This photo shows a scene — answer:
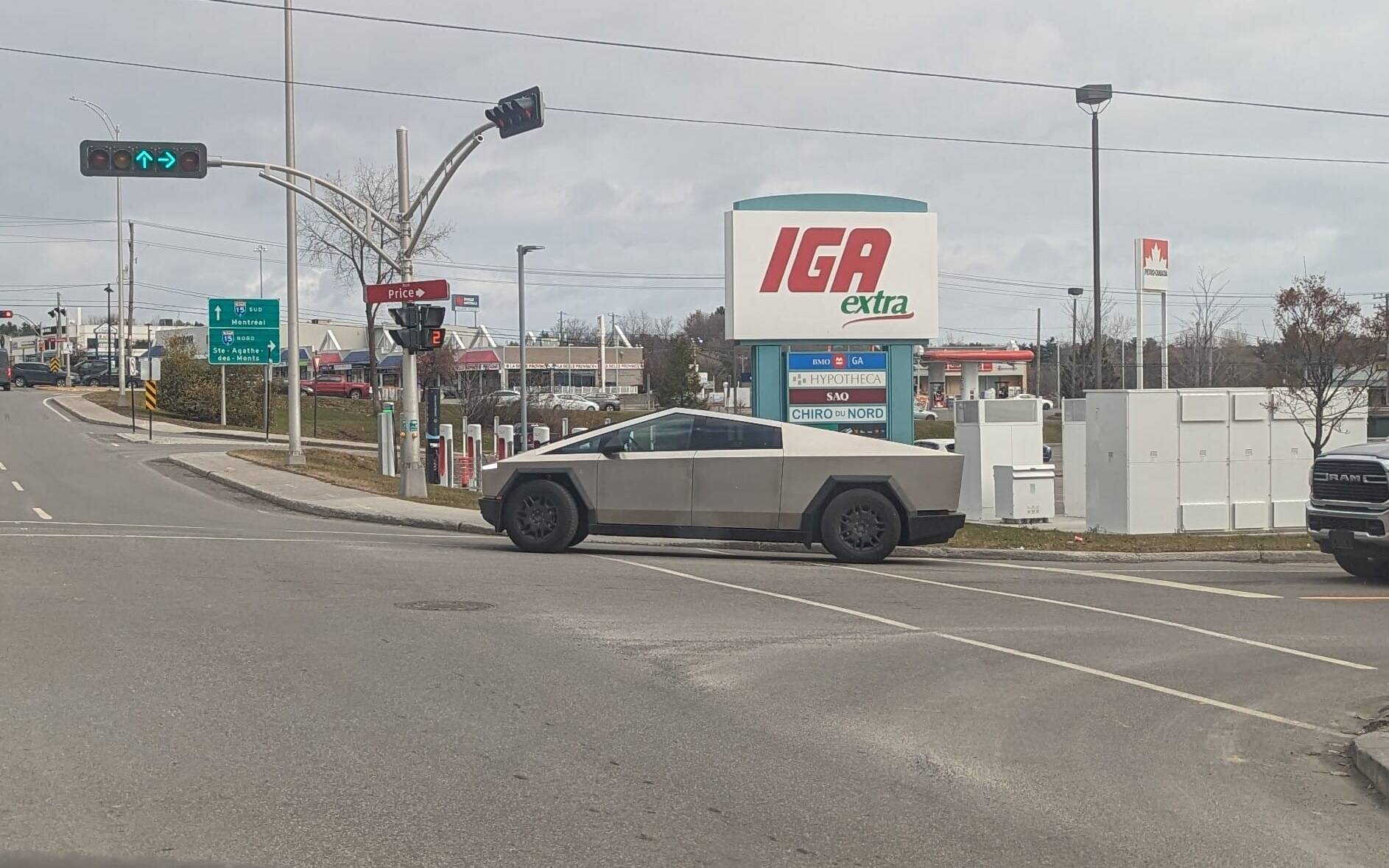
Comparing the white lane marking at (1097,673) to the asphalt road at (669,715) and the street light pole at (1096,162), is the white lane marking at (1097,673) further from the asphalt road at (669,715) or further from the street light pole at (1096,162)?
the street light pole at (1096,162)

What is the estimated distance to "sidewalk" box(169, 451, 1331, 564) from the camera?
17672 mm

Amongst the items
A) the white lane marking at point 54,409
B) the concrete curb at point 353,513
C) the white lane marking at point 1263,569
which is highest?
the white lane marking at point 54,409

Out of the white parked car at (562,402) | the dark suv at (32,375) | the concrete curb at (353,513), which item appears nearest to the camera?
the concrete curb at (353,513)

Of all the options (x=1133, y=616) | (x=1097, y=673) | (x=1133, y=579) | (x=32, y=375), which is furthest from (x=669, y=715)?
(x=32, y=375)

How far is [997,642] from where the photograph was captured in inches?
414

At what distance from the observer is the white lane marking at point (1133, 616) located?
1029 centimetres

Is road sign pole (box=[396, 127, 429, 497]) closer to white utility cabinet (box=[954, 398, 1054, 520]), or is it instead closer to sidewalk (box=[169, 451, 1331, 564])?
sidewalk (box=[169, 451, 1331, 564])

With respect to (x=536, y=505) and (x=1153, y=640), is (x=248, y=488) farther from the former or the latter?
(x=1153, y=640)

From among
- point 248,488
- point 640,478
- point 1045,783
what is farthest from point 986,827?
point 248,488

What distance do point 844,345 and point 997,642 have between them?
1460 cm

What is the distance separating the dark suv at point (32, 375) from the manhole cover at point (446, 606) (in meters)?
75.1

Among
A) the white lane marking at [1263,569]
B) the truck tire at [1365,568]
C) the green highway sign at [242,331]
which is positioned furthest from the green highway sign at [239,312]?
the truck tire at [1365,568]

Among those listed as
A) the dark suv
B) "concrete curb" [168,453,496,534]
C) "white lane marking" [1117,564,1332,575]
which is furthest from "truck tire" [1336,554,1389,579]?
the dark suv

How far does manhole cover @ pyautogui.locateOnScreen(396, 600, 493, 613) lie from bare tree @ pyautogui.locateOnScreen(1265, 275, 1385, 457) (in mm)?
14786
